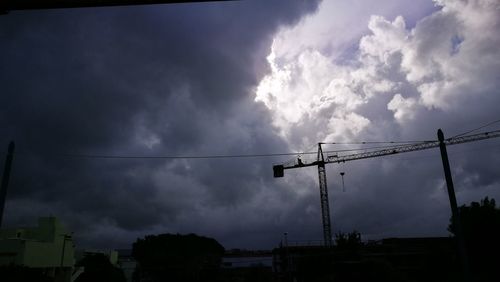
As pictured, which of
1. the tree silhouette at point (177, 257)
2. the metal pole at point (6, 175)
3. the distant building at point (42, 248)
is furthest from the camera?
the tree silhouette at point (177, 257)

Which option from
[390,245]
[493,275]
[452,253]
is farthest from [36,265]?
[390,245]

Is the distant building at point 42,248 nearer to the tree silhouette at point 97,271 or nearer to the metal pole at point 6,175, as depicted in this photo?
the tree silhouette at point 97,271

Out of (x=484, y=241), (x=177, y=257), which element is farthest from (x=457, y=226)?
(x=177, y=257)

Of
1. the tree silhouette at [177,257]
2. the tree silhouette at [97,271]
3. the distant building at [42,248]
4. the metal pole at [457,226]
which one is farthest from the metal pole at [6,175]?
the tree silhouette at [177,257]

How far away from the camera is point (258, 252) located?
127 metres

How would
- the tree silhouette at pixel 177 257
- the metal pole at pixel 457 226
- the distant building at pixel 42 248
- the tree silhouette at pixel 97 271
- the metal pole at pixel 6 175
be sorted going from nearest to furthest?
the metal pole at pixel 6 175, the metal pole at pixel 457 226, the distant building at pixel 42 248, the tree silhouette at pixel 97 271, the tree silhouette at pixel 177 257

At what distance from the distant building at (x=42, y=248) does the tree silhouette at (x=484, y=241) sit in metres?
43.2

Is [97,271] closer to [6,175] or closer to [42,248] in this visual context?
[42,248]

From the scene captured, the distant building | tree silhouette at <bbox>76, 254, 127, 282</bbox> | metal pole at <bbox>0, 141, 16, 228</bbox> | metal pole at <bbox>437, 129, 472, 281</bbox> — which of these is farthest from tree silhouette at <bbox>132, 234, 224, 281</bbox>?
metal pole at <bbox>437, 129, 472, 281</bbox>

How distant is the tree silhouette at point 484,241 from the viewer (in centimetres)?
4084

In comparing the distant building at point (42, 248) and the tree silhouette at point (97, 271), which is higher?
the distant building at point (42, 248)

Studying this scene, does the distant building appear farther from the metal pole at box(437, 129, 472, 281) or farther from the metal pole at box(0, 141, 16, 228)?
the metal pole at box(437, 129, 472, 281)

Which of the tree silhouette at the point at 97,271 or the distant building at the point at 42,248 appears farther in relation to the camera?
the tree silhouette at the point at 97,271

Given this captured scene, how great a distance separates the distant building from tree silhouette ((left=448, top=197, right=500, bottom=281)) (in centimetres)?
4322
